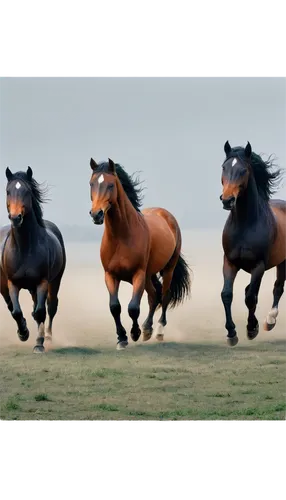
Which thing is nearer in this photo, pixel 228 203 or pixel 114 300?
pixel 228 203

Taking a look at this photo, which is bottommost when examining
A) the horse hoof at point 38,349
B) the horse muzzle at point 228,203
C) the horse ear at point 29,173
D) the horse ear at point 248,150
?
the horse hoof at point 38,349

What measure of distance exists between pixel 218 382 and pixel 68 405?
123 centimetres

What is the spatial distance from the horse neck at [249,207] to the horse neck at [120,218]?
86 centimetres

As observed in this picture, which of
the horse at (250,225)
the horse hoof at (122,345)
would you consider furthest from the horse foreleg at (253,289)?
the horse hoof at (122,345)

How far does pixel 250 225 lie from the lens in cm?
932

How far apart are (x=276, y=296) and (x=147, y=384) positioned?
53.6 inches

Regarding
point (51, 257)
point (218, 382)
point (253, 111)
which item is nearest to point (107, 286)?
point (51, 257)

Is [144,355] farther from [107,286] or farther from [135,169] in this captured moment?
[135,169]

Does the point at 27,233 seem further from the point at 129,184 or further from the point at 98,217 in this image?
the point at 129,184

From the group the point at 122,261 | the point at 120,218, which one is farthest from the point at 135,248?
the point at 120,218

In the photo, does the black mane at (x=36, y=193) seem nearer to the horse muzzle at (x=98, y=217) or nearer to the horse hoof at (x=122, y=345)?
the horse muzzle at (x=98, y=217)

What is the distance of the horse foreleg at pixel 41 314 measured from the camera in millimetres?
9449

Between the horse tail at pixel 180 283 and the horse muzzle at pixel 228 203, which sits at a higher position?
the horse muzzle at pixel 228 203

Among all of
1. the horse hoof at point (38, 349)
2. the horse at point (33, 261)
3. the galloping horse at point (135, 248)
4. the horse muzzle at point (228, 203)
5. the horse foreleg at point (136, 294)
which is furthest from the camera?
the horse hoof at point (38, 349)
